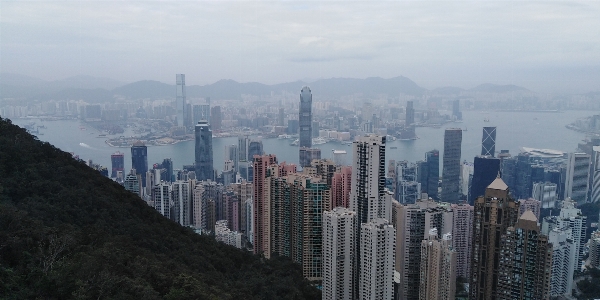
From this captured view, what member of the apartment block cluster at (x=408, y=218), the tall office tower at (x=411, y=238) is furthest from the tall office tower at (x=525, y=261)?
the tall office tower at (x=411, y=238)

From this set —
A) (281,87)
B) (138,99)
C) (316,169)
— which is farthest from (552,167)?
(138,99)

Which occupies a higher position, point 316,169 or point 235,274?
point 316,169

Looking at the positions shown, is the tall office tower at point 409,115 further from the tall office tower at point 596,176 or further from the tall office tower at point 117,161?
the tall office tower at point 117,161

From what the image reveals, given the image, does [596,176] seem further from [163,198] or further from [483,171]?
[163,198]

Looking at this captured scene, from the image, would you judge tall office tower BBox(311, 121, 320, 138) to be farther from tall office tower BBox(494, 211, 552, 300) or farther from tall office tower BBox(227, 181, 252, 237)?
tall office tower BBox(494, 211, 552, 300)

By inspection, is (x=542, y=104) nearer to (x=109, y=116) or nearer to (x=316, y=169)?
(x=316, y=169)
